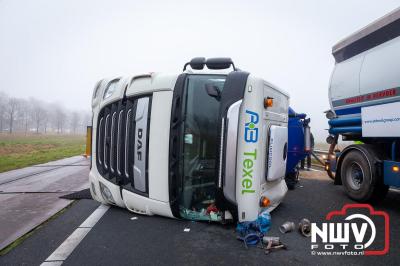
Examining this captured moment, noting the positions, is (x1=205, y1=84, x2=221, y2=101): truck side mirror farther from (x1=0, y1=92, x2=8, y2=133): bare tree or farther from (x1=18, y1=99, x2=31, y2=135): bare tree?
(x1=18, y1=99, x2=31, y2=135): bare tree

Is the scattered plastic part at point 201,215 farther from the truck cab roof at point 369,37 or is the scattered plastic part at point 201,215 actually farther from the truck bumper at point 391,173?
the truck cab roof at point 369,37

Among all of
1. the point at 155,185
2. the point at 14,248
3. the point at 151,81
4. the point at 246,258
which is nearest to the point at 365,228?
the point at 246,258

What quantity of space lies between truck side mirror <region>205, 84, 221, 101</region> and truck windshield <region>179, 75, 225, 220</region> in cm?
3

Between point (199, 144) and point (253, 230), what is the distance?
3.94 feet

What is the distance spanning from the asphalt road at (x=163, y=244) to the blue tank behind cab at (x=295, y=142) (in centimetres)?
166

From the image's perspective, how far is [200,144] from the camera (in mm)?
3199

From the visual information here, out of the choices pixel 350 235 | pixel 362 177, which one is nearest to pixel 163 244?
pixel 350 235

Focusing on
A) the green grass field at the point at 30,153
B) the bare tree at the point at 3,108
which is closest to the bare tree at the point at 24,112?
the bare tree at the point at 3,108

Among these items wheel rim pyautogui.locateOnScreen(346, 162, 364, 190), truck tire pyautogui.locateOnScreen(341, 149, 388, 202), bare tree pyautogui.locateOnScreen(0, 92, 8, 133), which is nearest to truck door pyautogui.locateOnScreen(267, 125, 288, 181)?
truck tire pyautogui.locateOnScreen(341, 149, 388, 202)

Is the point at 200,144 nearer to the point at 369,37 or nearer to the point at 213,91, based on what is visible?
the point at 213,91

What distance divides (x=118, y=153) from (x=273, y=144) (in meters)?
2.17

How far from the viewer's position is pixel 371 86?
4277 mm

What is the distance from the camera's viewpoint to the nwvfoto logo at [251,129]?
9.84ft

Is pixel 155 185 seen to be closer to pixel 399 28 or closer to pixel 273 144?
pixel 273 144
